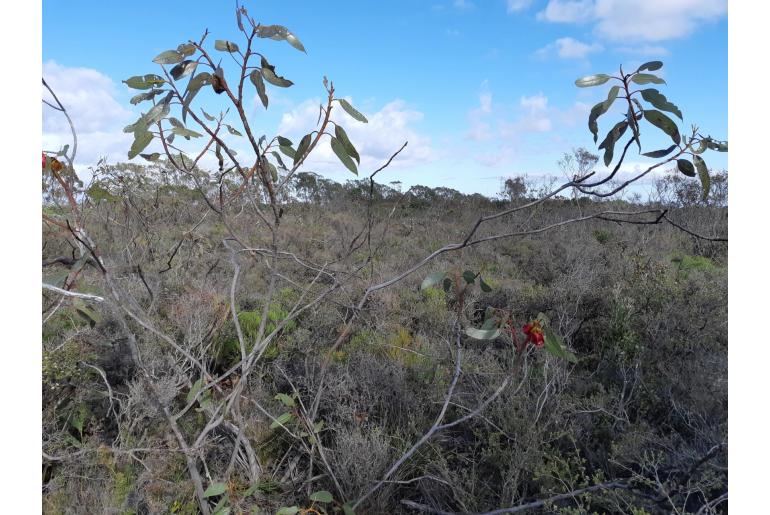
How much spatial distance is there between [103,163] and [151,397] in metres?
1.59

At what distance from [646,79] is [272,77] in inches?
33.4

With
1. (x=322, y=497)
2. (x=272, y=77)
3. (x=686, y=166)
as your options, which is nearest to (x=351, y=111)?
(x=272, y=77)

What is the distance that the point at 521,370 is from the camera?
265 cm

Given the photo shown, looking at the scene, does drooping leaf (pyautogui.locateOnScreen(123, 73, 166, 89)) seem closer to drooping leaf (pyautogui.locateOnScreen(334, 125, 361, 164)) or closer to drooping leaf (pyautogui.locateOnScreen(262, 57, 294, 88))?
drooping leaf (pyautogui.locateOnScreen(262, 57, 294, 88))

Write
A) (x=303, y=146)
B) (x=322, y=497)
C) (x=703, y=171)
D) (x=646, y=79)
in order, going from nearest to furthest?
(x=646, y=79)
(x=703, y=171)
(x=303, y=146)
(x=322, y=497)

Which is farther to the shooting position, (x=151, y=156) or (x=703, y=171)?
(x=151, y=156)

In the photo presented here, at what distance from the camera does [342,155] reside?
126 centimetres

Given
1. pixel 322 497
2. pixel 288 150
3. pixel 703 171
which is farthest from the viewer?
pixel 322 497

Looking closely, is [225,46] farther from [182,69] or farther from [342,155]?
[342,155]

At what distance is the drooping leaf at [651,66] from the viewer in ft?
3.58

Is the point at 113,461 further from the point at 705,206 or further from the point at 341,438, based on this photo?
the point at 705,206

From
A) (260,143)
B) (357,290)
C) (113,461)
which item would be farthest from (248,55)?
(357,290)

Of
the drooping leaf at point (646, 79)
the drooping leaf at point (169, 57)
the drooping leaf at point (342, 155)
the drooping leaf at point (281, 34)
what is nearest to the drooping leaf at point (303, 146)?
the drooping leaf at point (342, 155)

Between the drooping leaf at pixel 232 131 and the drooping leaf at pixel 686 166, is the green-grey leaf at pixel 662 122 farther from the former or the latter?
the drooping leaf at pixel 232 131
